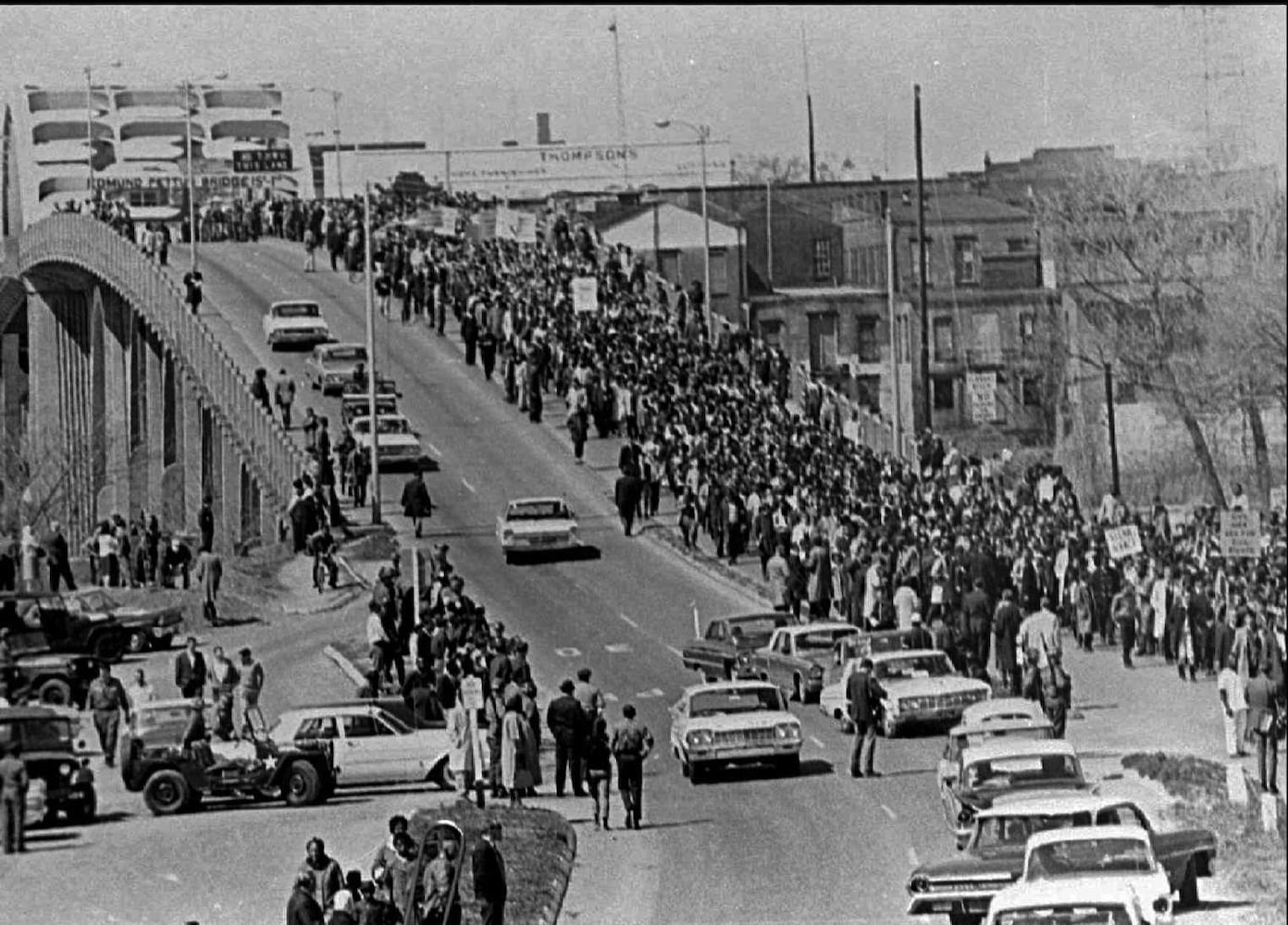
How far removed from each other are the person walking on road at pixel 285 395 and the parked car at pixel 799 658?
3638 mm

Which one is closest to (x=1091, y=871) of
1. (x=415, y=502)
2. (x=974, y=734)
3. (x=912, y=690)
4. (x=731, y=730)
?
(x=974, y=734)

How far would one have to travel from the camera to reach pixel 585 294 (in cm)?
1855

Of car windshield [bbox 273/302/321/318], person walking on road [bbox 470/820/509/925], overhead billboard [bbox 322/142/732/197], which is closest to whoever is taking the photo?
person walking on road [bbox 470/820/509/925]

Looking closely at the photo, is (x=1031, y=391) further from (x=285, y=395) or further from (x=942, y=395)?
(x=285, y=395)

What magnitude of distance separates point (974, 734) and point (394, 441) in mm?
4517

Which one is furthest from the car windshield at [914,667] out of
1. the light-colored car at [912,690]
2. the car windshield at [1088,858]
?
the car windshield at [1088,858]

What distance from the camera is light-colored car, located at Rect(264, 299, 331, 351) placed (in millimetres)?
16719

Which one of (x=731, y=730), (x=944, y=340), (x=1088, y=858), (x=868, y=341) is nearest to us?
(x=1088, y=858)

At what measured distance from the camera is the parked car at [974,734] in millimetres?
16484

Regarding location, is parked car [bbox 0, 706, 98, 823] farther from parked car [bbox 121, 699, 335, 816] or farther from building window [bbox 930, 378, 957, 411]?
building window [bbox 930, 378, 957, 411]

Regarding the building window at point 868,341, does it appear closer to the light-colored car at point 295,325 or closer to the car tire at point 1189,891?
the light-colored car at point 295,325

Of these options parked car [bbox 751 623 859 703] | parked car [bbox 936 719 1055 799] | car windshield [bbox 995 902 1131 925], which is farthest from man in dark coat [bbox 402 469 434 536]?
car windshield [bbox 995 902 1131 925]

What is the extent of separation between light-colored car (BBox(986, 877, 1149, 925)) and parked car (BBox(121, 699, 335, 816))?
14.2 feet

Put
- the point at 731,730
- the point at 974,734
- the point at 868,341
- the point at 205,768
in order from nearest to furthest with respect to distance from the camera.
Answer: the point at 205,768, the point at 731,730, the point at 974,734, the point at 868,341
